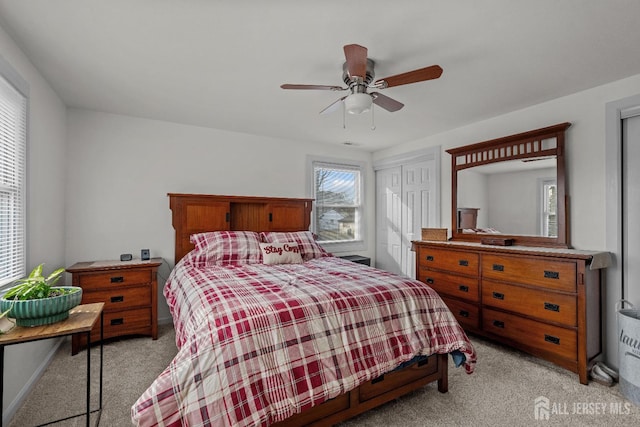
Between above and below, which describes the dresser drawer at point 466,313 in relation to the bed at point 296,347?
below

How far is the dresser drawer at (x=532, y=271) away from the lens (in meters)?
2.44

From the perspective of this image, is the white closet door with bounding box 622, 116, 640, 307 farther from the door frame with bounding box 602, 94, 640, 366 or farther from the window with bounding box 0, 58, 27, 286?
the window with bounding box 0, 58, 27, 286

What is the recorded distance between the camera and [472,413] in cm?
195

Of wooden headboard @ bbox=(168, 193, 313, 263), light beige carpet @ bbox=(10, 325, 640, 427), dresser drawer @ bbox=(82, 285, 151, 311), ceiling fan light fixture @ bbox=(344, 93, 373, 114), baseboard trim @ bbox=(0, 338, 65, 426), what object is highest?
ceiling fan light fixture @ bbox=(344, 93, 373, 114)

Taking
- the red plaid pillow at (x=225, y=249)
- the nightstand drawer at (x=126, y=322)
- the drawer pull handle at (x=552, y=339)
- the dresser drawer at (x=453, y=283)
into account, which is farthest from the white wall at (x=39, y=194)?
the drawer pull handle at (x=552, y=339)

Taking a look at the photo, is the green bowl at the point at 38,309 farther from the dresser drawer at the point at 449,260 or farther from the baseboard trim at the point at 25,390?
the dresser drawer at the point at 449,260

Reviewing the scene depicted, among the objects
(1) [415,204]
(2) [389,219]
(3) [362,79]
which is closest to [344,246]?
(2) [389,219]

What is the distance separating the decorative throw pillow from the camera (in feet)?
10.5

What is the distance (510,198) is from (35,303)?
3.94 meters

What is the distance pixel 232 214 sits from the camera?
157 inches

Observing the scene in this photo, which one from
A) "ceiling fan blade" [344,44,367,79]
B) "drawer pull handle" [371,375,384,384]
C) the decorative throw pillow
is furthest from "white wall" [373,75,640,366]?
the decorative throw pillow

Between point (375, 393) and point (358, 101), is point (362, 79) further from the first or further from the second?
point (375, 393)

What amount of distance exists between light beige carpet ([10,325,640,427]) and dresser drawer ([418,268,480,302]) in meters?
0.61

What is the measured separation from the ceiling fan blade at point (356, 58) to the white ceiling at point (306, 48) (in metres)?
0.17
